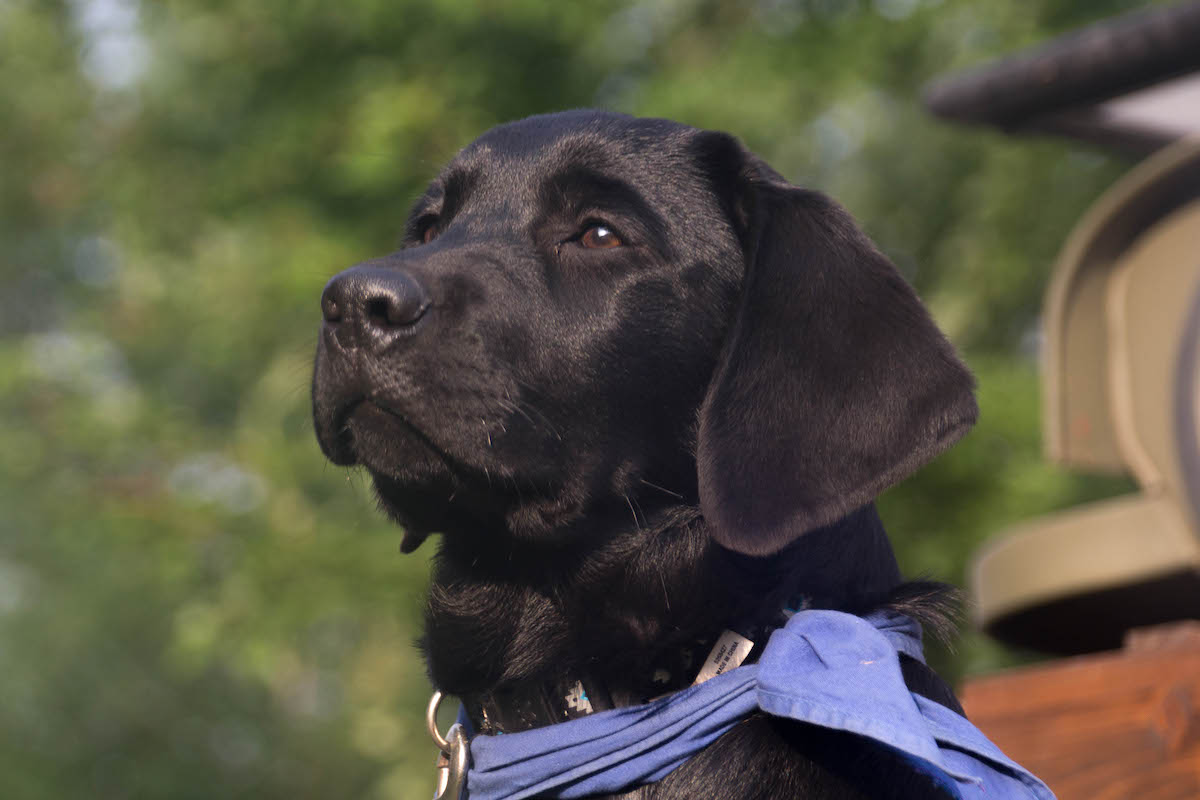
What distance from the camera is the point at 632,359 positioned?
8.43ft

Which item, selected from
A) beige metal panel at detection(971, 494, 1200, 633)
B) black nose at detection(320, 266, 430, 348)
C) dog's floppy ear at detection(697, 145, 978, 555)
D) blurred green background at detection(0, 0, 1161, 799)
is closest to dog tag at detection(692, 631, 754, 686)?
dog's floppy ear at detection(697, 145, 978, 555)

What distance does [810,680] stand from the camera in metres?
2.08

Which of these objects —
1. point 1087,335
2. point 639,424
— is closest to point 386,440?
point 639,424

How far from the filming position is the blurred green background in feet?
27.1

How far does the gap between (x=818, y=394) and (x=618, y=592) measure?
54 centimetres

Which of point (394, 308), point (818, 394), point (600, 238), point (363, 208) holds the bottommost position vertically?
point (818, 394)

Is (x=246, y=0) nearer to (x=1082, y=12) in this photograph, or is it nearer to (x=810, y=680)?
(x=1082, y=12)

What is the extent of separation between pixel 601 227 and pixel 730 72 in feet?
19.7

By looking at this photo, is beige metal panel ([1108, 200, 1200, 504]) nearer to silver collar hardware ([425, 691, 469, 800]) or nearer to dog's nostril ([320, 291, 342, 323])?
silver collar hardware ([425, 691, 469, 800])


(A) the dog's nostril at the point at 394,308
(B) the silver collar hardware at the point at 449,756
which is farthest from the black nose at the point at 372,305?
(B) the silver collar hardware at the point at 449,756

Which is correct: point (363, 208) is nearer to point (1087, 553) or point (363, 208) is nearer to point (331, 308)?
point (1087, 553)

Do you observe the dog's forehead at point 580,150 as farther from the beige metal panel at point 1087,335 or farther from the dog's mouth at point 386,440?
the beige metal panel at point 1087,335

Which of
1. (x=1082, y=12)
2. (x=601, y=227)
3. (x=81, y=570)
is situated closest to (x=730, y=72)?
(x=1082, y=12)

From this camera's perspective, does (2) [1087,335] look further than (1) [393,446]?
Yes
